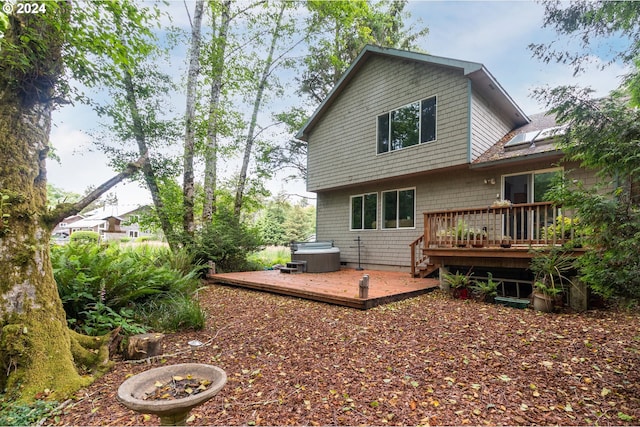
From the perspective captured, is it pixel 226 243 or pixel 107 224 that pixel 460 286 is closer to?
pixel 226 243

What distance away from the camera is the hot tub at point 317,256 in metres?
9.73

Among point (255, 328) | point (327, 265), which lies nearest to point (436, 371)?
point (255, 328)

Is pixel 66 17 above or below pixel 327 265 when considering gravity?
above

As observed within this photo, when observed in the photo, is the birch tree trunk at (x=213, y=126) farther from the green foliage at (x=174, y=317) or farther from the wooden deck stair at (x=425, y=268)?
the wooden deck stair at (x=425, y=268)

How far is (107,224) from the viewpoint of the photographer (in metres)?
20.4

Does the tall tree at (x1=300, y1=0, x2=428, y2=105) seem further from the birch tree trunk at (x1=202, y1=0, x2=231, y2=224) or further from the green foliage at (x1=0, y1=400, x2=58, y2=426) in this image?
the green foliage at (x1=0, y1=400, x2=58, y2=426)

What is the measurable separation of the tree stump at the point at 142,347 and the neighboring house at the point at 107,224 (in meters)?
3.98

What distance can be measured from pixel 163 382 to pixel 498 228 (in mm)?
7876

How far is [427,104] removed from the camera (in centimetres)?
881

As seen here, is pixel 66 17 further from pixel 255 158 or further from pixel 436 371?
pixel 255 158

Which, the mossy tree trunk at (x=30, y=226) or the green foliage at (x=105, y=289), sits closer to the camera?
the mossy tree trunk at (x=30, y=226)

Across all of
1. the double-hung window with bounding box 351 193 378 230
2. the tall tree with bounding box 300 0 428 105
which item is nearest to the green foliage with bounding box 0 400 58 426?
the double-hung window with bounding box 351 193 378 230

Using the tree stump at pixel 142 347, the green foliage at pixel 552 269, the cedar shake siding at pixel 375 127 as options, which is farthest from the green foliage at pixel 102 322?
the cedar shake siding at pixel 375 127

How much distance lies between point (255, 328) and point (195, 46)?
8265 mm
